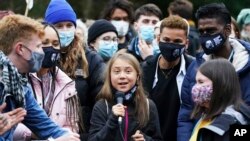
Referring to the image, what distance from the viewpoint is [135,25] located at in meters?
12.4

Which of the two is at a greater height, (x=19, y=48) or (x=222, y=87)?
(x=19, y=48)

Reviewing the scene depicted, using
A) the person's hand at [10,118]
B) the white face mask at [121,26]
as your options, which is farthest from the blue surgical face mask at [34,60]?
the white face mask at [121,26]

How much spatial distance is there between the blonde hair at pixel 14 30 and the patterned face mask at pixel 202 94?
154cm

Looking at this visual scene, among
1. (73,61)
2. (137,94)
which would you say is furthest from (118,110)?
(73,61)

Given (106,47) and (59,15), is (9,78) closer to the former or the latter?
(59,15)

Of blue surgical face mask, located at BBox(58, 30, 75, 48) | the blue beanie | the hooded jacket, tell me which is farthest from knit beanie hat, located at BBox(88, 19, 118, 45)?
the hooded jacket

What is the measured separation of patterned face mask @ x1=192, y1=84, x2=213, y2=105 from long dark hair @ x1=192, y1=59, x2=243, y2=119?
0.06 m

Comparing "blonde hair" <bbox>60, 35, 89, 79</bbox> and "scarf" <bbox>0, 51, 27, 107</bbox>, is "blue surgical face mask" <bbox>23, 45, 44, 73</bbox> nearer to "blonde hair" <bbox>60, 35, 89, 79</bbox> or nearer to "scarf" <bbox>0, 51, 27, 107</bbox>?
"scarf" <bbox>0, 51, 27, 107</bbox>

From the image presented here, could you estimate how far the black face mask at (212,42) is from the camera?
861 cm

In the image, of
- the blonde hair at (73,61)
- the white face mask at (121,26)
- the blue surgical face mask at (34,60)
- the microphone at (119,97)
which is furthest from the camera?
the white face mask at (121,26)

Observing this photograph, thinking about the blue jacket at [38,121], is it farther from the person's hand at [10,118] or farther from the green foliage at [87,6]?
the green foliage at [87,6]

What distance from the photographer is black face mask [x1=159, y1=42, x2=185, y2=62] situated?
9.30 metres

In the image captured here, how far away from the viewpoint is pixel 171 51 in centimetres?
930

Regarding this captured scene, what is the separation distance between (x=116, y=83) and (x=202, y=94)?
1.13 meters
